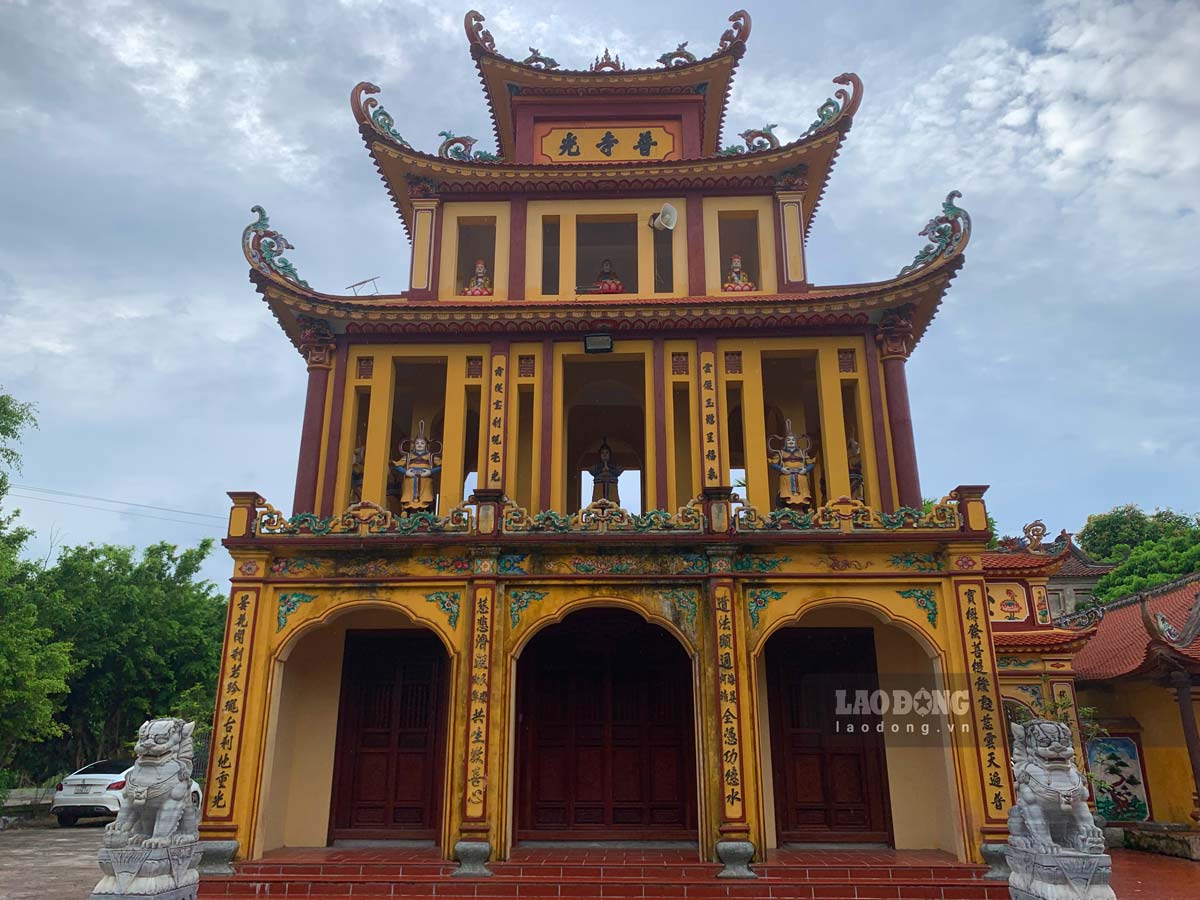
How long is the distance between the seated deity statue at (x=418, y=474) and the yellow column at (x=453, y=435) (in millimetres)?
339

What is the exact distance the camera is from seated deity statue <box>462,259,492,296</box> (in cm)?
1369

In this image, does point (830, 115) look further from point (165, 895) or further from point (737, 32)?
point (165, 895)

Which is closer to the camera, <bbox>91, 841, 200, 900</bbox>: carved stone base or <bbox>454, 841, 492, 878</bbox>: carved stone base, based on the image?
<bbox>91, 841, 200, 900</bbox>: carved stone base

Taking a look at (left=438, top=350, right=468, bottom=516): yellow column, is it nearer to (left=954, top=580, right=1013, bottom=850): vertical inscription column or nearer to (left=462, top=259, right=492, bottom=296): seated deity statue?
(left=462, top=259, right=492, bottom=296): seated deity statue

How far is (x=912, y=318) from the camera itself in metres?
12.4

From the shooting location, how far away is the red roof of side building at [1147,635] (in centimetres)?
1310

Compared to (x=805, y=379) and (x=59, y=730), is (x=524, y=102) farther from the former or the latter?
(x=59, y=730)

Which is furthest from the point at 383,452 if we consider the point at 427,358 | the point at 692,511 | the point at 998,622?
the point at 998,622

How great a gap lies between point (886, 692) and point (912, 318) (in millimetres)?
5612

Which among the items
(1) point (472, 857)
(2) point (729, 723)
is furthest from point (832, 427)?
(1) point (472, 857)

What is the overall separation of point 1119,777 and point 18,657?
68.6ft

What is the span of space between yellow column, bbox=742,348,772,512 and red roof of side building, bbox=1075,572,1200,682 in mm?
6765

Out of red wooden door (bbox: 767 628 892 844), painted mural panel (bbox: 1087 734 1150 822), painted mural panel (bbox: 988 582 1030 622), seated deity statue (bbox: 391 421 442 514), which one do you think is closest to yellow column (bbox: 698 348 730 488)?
red wooden door (bbox: 767 628 892 844)

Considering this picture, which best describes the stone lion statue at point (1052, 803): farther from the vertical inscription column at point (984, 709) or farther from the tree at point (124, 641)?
the tree at point (124, 641)
